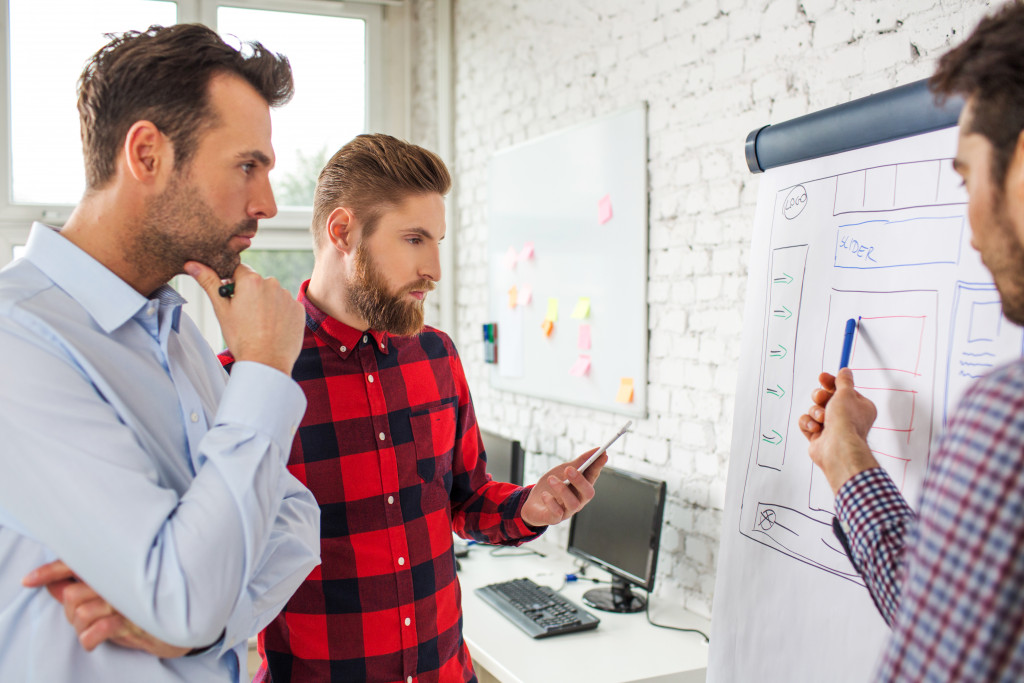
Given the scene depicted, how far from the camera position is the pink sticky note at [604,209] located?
259 centimetres

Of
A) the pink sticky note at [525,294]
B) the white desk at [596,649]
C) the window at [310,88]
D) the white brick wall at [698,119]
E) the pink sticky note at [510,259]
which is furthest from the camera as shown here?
the window at [310,88]

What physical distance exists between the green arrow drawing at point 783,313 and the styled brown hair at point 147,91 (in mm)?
965

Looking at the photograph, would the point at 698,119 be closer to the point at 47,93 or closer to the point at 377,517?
the point at 377,517

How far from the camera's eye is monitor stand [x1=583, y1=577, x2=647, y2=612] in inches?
89.4

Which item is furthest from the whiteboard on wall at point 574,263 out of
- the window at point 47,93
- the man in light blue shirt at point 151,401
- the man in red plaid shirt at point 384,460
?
the window at point 47,93

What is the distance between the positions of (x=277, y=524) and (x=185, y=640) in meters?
0.27

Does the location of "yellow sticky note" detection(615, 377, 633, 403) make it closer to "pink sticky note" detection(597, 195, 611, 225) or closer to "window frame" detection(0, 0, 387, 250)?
"pink sticky note" detection(597, 195, 611, 225)

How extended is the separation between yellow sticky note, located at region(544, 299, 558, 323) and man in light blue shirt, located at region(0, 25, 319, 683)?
6.16 feet

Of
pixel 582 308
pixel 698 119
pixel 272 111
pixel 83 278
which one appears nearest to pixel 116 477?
pixel 83 278

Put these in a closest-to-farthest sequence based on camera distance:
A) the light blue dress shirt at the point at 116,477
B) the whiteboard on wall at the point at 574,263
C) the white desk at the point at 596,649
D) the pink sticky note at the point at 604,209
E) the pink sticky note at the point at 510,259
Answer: the light blue dress shirt at the point at 116,477 < the white desk at the point at 596,649 < the whiteboard on wall at the point at 574,263 < the pink sticky note at the point at 604,209 < the pink sticky note at the point at 510,259

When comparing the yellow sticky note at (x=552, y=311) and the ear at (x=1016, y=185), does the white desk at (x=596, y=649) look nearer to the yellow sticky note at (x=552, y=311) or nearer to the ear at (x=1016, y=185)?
the yellow sticky note at (x=552, y=311)

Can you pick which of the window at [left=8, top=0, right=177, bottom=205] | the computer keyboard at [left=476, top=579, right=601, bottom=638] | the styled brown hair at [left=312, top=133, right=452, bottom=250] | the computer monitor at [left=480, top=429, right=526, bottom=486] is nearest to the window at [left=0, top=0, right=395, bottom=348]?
the window at [left=8, top=0, right=177, bottom=205]

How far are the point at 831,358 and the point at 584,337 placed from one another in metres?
1.55

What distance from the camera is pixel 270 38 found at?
158 inches
